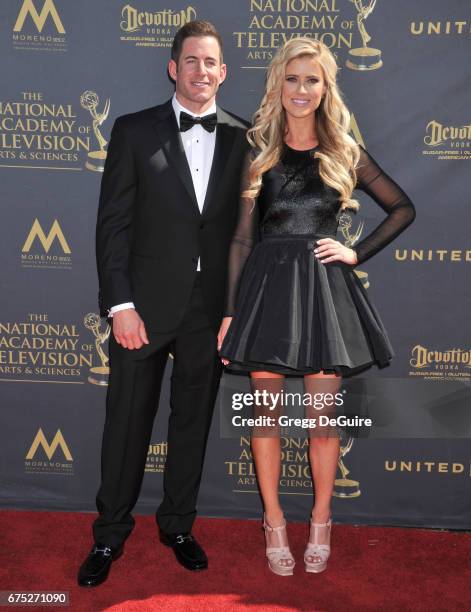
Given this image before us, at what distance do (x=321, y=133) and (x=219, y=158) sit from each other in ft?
1.31

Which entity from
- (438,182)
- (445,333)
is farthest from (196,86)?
(445,333)

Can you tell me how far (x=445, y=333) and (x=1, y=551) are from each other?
2.17 m

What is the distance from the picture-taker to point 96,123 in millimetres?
3105

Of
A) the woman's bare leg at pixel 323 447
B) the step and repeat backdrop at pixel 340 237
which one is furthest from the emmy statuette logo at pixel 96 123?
the woman's bare leg at pixel 323 447

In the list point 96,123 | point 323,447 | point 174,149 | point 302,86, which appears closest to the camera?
point 302,86

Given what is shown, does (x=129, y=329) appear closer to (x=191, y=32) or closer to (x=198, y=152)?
(x=198, y=152)

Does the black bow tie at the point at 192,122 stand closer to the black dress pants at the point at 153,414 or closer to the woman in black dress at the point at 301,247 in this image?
the woman in black dress at the point at 301,247

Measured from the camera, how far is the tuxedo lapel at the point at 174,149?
2604 mm

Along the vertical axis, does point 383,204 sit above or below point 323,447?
above

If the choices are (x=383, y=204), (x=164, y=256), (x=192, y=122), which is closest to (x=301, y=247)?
(x=383, y=204)

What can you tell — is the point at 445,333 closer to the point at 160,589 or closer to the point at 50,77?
the point at 160,589

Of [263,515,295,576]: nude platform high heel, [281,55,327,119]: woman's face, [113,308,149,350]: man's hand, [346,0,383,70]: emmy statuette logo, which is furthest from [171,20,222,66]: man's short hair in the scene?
[263,515,295,576]: nude platform high heel

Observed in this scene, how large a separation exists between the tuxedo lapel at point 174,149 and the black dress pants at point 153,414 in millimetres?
345

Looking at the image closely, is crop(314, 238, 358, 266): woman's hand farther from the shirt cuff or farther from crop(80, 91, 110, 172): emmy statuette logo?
crop(80, 91, 110, 172): emmy statuette logo
